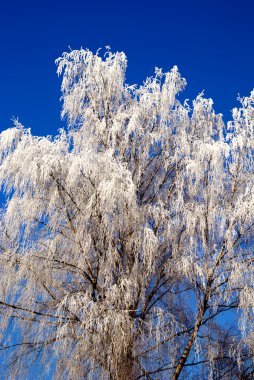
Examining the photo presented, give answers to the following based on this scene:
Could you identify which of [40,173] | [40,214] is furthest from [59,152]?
[40,214]

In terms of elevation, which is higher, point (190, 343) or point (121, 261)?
point (121, 261)

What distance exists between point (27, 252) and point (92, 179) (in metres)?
1.27

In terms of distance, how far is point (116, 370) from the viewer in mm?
5633

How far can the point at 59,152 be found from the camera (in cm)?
653

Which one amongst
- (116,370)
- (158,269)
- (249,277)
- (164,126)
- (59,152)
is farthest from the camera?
(164,126)

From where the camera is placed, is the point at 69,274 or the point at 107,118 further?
the point at 107,118

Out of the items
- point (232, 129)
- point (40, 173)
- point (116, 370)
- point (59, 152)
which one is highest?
point (232, 129)

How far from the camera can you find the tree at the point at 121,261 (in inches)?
232

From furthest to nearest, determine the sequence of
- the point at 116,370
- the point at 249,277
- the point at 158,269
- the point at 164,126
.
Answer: the point at 164,126 < the point at 158,269 < the point at 249,277 < the point at 116,370

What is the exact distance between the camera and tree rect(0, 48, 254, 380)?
5.89 meters

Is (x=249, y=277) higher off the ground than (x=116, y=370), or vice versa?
(x=249, y=277)

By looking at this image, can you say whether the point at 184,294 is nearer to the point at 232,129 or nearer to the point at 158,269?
the point at 158,269

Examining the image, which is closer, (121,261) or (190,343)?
(190,343)

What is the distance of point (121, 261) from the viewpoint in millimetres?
6898
